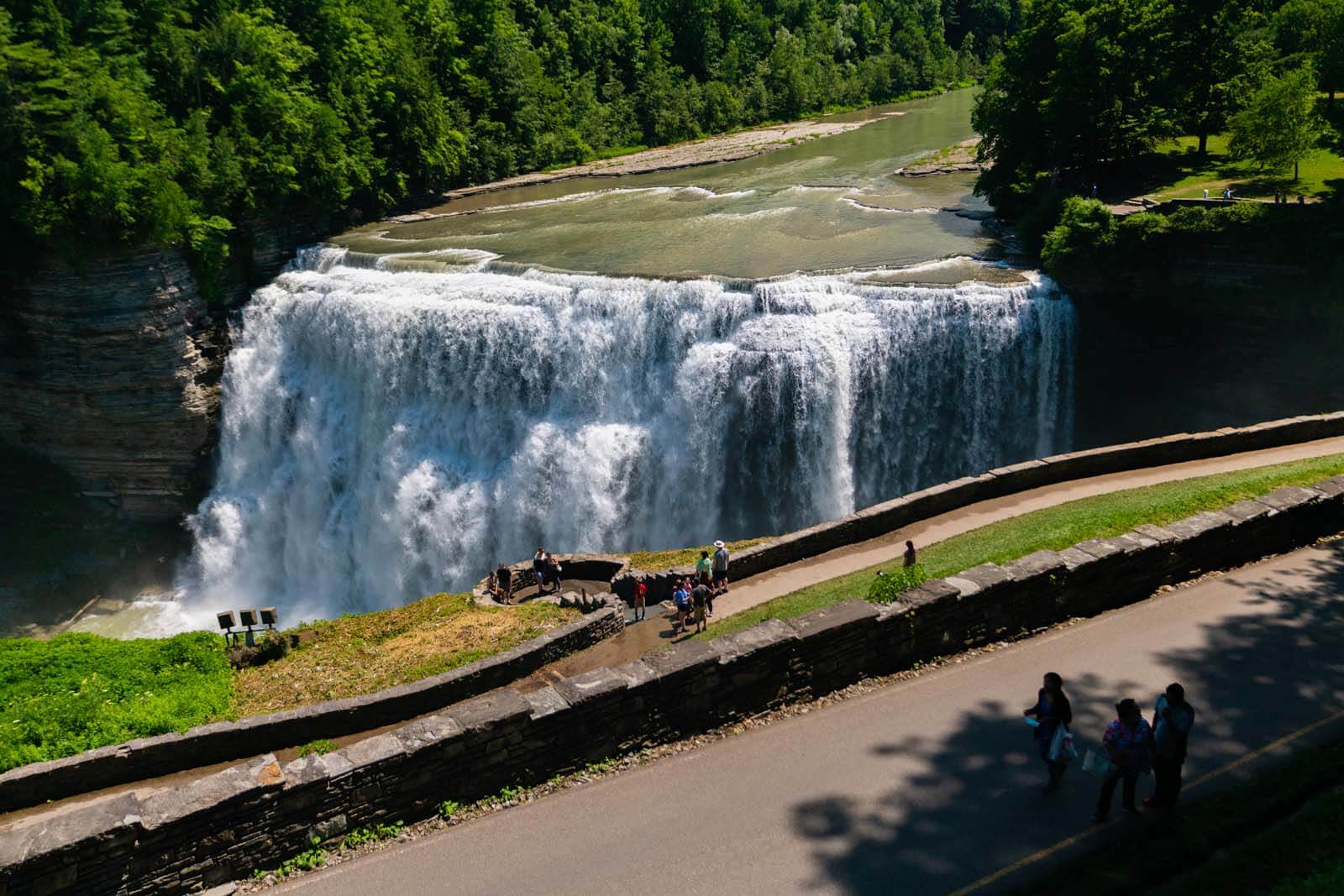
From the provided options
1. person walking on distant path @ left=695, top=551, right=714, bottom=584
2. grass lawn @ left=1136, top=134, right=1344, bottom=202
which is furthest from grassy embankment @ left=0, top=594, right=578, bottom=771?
grass lawn @ left=1136, top=134, right=1344, bottom=202

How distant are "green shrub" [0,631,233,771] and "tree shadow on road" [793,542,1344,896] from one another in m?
8.92

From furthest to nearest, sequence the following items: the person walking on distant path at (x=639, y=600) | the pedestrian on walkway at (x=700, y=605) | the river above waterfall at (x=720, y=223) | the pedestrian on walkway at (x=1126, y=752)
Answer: the river above waterfall at (x=720, y=223), the person walking on distant path at (x=639, y=600), the pedestrian on walkway at (x=700, y=605), the pedestrian on walkway at (x=1126, y=752)

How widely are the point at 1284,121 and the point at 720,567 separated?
60.4 ft

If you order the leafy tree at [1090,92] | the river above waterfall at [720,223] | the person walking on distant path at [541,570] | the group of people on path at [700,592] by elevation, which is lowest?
the person walking on distant path at [541,570]

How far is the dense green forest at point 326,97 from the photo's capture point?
25.2 metres

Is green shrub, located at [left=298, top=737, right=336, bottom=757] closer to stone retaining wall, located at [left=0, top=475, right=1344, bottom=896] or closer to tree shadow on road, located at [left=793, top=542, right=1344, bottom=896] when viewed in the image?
stone retaining wall, located at [left=0, top=475, right=1344, bottom=896]

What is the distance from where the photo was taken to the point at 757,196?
122ft

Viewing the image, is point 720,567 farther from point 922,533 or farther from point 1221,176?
point 1221,176

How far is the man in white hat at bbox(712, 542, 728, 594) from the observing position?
14.6 meters

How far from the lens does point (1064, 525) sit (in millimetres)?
12625

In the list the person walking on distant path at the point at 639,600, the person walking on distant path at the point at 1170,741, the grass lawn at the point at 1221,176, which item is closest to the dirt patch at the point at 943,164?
the grass lawn at the point at 1221,176

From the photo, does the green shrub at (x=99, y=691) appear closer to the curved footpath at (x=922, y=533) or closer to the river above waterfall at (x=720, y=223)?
the curved footpath at (x=922, y=533)

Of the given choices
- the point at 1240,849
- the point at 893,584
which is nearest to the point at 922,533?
the point at 893,584

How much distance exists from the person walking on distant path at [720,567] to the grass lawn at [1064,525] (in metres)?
1.09
